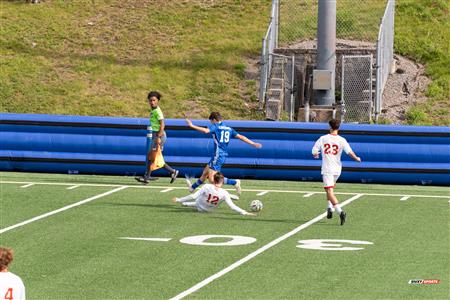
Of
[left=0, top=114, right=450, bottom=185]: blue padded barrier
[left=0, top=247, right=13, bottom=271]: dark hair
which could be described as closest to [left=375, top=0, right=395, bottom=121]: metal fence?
[left=0, top=114, right=450, bottom=185]: blue padded barrier

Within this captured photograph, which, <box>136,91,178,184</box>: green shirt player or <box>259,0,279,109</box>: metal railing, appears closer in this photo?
<box>136,91,178,184</box>: green shirt player

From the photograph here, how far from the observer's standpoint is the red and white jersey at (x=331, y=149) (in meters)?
22.1

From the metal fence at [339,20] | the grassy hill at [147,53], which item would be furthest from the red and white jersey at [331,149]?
the metal fence at [339,20]

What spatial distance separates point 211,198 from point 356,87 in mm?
13401

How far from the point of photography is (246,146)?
28594mm

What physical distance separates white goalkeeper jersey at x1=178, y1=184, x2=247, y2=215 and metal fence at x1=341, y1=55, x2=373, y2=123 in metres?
12.3

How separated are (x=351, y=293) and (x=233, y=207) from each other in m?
6.13

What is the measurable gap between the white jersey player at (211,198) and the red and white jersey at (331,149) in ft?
5.79

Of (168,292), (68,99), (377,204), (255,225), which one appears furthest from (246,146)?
(168,292)

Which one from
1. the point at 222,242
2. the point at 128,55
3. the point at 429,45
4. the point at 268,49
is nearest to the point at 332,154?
Result: the point at 222,242

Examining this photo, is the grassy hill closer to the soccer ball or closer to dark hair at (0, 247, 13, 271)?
the soccer ball

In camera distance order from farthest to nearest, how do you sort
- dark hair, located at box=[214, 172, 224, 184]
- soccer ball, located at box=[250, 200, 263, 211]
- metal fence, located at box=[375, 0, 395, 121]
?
metal fence, located at box=[375, 0, 395, 121]
soccer ball, located at box=[250, 200, 263, 211]
dark hair, located at box=[214, 172, 224, 184]

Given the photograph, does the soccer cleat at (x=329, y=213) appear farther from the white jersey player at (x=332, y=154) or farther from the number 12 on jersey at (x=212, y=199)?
the number 12 on jersey at (x=212, y=199)

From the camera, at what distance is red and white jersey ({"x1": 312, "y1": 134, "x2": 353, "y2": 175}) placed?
22141 millimetres
